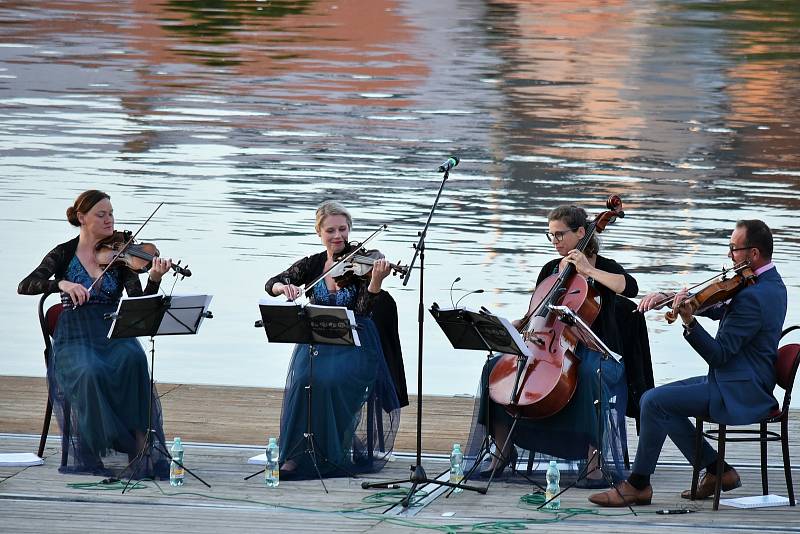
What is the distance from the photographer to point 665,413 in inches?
197

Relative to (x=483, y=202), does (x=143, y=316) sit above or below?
above

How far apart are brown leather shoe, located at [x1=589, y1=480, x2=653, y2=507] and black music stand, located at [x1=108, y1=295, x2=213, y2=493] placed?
1.43 metres

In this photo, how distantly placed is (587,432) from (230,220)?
253 inches

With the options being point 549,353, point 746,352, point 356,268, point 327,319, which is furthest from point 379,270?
point 746,352

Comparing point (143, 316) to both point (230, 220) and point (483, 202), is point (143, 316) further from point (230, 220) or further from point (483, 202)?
point (483, 202)

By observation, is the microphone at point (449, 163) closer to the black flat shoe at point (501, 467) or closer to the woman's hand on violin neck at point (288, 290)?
the woman's hand on violin neck at point (288, 290)

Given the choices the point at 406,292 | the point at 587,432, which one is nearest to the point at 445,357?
the point at 406,292

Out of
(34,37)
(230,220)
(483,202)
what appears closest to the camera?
(230,220)

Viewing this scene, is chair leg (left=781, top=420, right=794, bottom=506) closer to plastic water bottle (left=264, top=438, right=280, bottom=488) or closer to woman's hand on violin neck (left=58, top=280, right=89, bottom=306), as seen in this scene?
plastic water bottle (left=264, top=438, right=280, bottom=488)

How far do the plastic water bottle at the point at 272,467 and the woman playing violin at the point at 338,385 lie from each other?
0.13 meters

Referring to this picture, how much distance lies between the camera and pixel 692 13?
17.6 metres

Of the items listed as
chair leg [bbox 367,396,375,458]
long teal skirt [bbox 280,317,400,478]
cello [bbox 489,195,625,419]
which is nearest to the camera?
cello [bbox 489,195,625,419]

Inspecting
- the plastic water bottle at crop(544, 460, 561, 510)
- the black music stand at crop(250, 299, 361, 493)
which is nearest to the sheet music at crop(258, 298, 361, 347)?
the black music stand at crop(250, 299, 361, 493)

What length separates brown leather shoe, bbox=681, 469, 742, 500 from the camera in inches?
199
